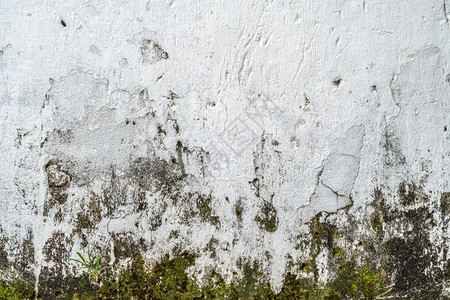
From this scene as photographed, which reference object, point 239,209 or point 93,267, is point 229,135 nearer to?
point 239,209

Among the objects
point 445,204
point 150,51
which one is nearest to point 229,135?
point 150,51

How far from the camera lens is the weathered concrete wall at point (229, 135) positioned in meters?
1.71

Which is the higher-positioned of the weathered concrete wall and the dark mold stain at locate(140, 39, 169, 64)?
the dark mold stain at locate(140, 39, 169, 64)

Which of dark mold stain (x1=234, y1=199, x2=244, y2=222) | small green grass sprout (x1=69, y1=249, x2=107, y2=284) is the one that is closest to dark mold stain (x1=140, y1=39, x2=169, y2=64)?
dark mold stain (x1=234, y1=199, x2=244, y2=222)

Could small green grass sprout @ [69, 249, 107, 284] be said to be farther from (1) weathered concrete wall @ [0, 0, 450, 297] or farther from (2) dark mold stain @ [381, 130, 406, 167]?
(2) dark mold stain @ [381, 130, 406, 167]

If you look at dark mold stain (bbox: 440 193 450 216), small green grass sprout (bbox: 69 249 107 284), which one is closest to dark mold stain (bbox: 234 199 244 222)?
small green grass sprout (bbox: 69 249 107 284)

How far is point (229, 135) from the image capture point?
1746 millimetres

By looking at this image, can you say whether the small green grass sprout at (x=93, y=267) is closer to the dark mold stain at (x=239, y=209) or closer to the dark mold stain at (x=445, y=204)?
the dark mold stain at (x=239, y=209)

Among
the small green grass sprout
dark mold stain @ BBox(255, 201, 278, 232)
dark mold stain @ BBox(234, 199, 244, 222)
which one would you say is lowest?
the small green grass sprout

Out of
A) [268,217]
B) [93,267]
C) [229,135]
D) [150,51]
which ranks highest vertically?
[150,51]

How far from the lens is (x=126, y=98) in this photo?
5.64 feet

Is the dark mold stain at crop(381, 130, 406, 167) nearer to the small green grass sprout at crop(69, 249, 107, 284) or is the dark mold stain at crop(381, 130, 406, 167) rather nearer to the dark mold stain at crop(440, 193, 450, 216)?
the dark mold stain at crop(440, 193, 450, 216)

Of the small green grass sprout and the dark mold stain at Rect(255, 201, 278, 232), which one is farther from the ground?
the dark mold stain at Rect(255, 201, 278, 232)

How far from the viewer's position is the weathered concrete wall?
5.60 feet
